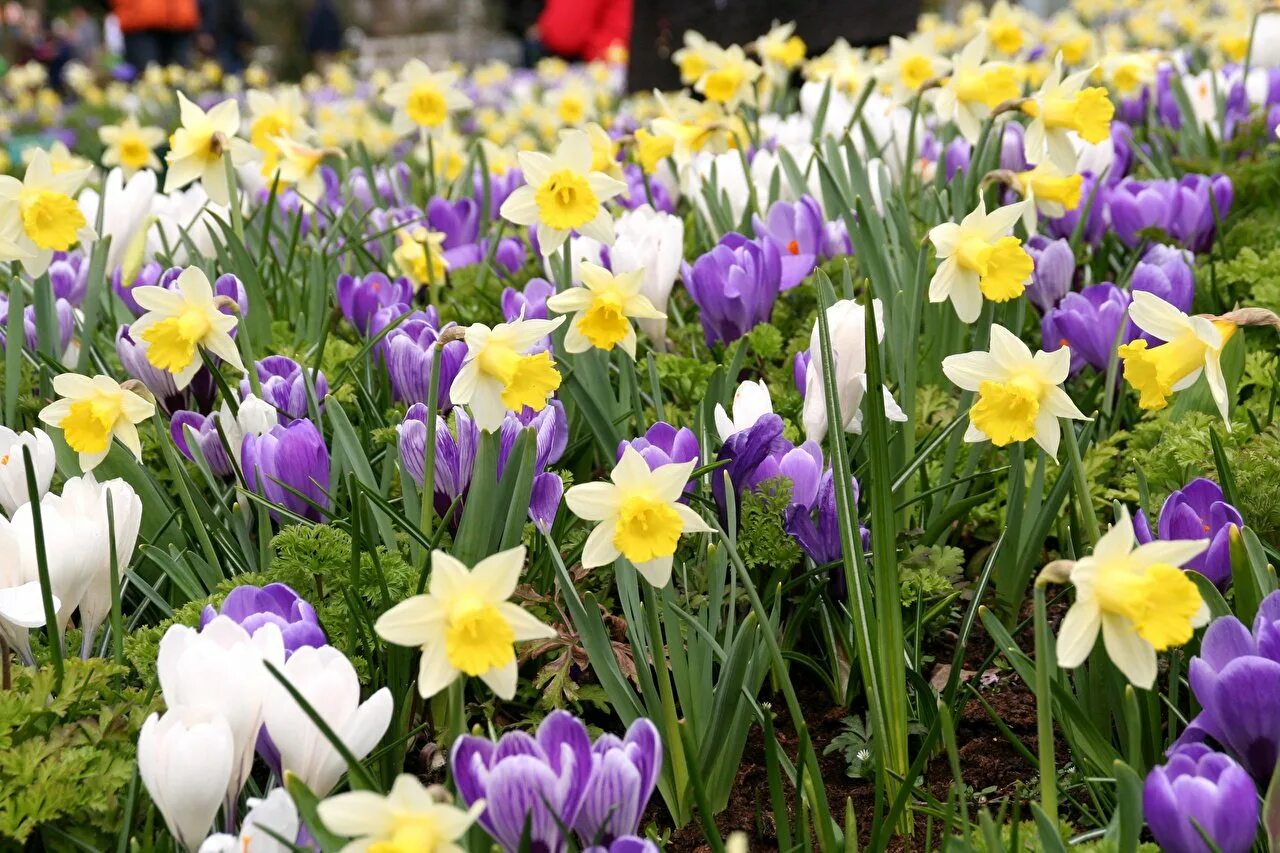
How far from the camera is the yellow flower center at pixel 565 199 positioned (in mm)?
1722

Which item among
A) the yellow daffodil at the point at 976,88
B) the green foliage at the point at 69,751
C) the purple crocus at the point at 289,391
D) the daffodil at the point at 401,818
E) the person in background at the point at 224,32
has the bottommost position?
the person in background at the point at 224,32

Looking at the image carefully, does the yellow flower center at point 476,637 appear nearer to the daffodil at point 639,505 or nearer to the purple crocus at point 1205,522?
the daffodil at point 639,505

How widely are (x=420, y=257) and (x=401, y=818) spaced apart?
174cm

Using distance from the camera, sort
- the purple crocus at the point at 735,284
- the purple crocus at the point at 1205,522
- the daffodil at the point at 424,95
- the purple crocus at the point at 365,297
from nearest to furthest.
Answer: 1. the purple crocus at the point at 1205,522
2. the purple crocus at the point at 735,284
3. the purple crocus at the point at 365,297
4. the daffodil at the point at 424,95

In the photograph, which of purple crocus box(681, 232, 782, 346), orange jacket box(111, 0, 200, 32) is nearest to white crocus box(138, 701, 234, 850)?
purple crocus box(681, 232, 782, 346)

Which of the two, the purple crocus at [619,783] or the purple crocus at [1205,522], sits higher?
the purple crocus at [1205,522]

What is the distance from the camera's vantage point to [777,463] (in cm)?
151

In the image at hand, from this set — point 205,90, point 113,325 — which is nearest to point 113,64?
point 205,90

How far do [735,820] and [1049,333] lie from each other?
1004mm

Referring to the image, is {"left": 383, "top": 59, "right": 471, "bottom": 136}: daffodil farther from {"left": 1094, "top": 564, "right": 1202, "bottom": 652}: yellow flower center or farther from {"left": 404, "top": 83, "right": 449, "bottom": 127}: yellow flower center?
{"left": 1094, "top": 564, "right": 1202, "bottom": 652}: yellow flower center

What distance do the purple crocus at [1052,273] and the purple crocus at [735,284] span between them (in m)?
0.42

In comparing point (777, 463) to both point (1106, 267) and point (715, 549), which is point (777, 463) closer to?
point (715, 549)

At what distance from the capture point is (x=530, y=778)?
3.42 ft

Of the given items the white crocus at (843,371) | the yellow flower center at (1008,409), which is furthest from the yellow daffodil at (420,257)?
the yellow flower center at (1008,409)
